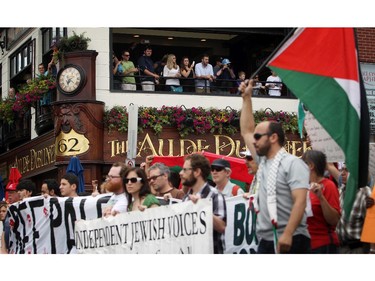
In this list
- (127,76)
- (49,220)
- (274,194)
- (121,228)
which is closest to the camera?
(274,194)

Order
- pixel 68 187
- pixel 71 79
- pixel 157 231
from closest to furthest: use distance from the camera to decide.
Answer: pixel 157 231 < pixel 68 187 < pixel 71 79

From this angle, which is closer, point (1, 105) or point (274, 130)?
point (274, 130)

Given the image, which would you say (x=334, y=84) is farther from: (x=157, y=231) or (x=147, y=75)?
(x=147, y=75)

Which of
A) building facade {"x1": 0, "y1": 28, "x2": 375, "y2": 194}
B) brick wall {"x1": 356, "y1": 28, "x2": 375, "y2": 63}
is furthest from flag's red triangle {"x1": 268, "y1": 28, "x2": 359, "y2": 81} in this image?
brick wall {"x1": 356, "y1": 28, "x2": 375, "y2": 63}

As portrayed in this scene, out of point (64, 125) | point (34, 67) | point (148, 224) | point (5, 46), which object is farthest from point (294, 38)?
point (5, 46)

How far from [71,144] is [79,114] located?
744 millimetres

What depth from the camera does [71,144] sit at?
77.6 ft

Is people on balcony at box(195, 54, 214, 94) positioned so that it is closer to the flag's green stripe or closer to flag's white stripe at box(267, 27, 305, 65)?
flag's white stripe at box(267, 27, 305, 65)

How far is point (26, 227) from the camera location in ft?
42.5

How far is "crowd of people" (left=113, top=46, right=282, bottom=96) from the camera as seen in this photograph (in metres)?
24.5

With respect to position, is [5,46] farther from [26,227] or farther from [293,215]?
[293,215]

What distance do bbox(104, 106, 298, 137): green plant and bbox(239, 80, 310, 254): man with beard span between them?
49.6 ft

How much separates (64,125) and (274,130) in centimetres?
1571

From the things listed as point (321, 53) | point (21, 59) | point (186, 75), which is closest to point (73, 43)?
point (186, 75)
